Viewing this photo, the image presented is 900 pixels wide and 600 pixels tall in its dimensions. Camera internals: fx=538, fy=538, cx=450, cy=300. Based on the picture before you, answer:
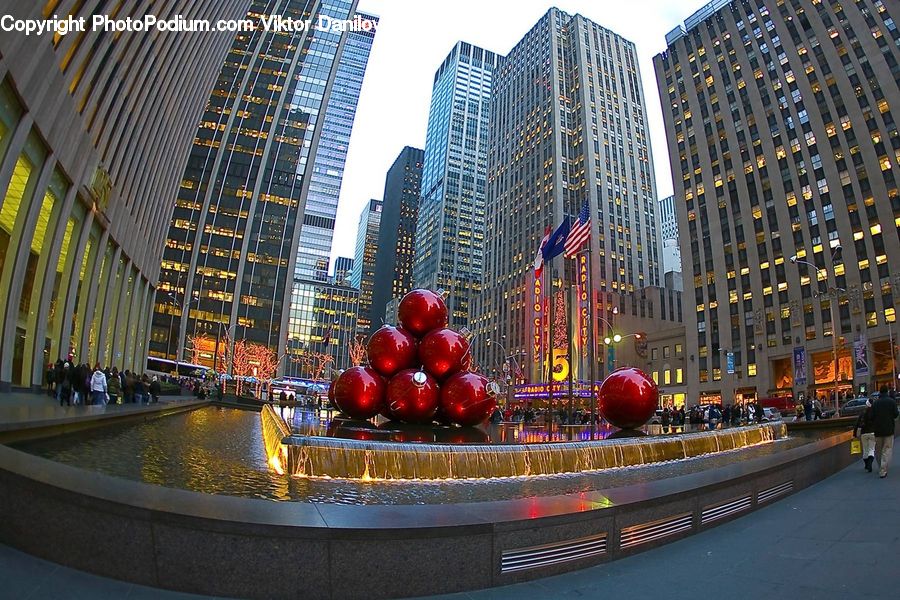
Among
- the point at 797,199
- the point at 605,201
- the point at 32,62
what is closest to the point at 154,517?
the point at 32,62

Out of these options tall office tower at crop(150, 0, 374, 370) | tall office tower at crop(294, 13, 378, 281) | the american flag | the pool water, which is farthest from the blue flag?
tall office tower at crop(294, 13, 378, 281)

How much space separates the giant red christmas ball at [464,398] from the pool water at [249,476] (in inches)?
182

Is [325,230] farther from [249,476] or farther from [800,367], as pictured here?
[249,476]

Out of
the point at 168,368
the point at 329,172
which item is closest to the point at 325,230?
the point at 329,172

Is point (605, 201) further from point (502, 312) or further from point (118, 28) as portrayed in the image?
point (118, 28)

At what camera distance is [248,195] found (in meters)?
103

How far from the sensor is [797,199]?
2837 inches

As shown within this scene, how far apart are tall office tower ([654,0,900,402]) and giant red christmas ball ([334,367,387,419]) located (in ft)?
181

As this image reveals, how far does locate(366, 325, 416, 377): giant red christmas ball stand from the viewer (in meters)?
15.5

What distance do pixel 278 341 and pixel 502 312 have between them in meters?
53.3

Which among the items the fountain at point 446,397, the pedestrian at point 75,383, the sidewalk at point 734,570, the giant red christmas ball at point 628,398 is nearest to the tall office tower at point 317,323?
the pedestrian at point 75,383

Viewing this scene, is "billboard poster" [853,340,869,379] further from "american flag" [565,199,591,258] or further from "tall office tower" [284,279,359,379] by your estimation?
"tall office tower" [284,279,359,379]

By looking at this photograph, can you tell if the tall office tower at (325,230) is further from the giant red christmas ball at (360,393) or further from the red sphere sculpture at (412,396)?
the red sphere sculpture at (412,396)

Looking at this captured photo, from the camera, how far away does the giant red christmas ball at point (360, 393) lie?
49.7 feet
